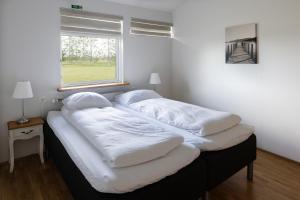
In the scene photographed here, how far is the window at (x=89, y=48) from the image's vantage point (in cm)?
319

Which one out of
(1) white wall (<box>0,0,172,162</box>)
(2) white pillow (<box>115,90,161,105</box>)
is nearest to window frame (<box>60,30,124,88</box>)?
(1) white wall (<box>0,0,172,162</box>)

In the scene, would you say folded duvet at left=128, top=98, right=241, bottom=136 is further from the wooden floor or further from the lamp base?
the lamp base

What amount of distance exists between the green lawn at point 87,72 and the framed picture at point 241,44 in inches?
76.5

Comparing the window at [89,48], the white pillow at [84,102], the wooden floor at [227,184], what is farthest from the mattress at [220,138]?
the window at [89,48]

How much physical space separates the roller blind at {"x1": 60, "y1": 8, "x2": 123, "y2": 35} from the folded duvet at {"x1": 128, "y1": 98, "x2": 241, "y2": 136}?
4.75 ft

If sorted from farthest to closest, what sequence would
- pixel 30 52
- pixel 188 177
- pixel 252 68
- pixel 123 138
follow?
pixel 252 68
pixel 30 52
pixel 123 138
pixel 188 177

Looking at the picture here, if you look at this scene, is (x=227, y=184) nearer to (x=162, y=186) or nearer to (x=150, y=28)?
(x=162, y=186)

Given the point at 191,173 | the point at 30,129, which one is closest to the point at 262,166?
the point at 191,173

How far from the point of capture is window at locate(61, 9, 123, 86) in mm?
3188

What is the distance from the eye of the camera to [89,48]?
352cm

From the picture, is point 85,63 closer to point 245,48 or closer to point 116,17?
point 116,17

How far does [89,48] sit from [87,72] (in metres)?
0.39

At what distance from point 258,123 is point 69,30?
3.04 meters

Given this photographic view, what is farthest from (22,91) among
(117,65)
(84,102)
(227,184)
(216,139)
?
(227,184)
